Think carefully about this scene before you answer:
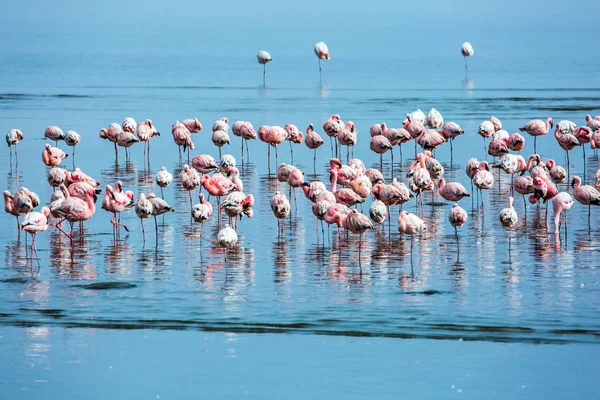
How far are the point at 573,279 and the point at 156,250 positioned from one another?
215 inches

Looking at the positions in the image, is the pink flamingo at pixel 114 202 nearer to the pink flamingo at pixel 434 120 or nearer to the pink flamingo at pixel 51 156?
the pink flamingo at pixel 51 156

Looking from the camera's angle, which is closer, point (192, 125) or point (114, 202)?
point (114, 202)

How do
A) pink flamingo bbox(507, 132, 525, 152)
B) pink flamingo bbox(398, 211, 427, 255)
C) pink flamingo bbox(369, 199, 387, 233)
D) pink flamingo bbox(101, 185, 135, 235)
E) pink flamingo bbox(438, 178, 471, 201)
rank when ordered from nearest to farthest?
pink flamingo bbox(398, 211, 427, 255), pink flamingo bbox(369, 199, 387, 233), pink flamingo bbox(101, 185, 135, 235), pink flamingo bbox(438, 178, 471, 201), pink flamingo bbox(507, 132, 525, 152)

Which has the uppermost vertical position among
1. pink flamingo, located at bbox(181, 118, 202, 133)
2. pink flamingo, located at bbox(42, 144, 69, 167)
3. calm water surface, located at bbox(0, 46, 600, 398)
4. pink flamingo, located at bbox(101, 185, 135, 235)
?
pink flamingo, located at bbox(181, 118, 202, 133)

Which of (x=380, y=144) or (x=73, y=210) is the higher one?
(x=380, y=144)

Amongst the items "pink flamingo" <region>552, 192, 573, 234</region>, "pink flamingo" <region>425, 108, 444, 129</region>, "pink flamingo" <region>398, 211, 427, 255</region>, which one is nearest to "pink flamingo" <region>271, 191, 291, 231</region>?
"pink flamingo" <region>398, 211, 427, 255</region>

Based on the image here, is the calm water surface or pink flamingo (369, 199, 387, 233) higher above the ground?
pink flamingo (369, 199, 387, 233)

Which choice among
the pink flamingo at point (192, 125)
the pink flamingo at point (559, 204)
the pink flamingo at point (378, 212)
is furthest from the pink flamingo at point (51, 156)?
the pink flamingo at point (559, 204)

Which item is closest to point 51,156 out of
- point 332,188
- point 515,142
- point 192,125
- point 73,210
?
point 192,125

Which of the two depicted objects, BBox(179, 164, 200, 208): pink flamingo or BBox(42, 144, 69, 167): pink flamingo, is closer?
BBox(179, 164, 200, 208): pink flamingo

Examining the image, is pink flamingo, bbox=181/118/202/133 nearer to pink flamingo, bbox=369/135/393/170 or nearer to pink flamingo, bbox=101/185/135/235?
pink flamingo, bbox=369/135/393/170

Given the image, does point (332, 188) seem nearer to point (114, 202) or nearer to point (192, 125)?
point (114, 202)

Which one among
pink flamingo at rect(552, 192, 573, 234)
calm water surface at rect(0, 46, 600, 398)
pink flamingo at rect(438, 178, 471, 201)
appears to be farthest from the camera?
pink flamingo at rect(438, 178, 471, 201)

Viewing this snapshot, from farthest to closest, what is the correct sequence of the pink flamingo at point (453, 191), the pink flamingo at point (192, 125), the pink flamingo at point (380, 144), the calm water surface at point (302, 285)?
the pink flamingo at point (192, 125)
the pink flamingo at point (380, 144)
the pink flamingo at point (453, 191)
the calm water surface at point (302, 285)
